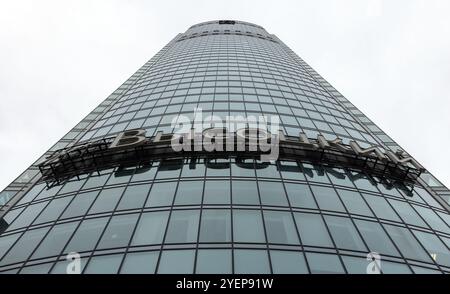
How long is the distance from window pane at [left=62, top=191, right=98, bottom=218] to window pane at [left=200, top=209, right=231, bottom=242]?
20.2 ft

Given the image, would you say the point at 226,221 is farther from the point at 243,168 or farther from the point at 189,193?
the point at 243,168

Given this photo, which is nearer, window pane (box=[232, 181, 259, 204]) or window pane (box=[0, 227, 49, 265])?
window pane (box=[0, 227, 49, 265])

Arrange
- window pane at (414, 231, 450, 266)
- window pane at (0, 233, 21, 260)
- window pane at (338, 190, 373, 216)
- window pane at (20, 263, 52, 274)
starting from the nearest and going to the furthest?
window pane at (20, 263, 52, 274), window pane at (414, 231, 450, 266), window pane at (0, 233, 21, 260), window pane at (338, 190, 373, 216)

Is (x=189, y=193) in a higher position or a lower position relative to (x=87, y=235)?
higher

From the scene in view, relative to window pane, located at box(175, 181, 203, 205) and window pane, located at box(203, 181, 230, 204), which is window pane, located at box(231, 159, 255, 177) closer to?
window pane, located at box(203, 181, 230, 204)

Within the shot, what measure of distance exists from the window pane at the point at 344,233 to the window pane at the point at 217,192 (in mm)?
4947

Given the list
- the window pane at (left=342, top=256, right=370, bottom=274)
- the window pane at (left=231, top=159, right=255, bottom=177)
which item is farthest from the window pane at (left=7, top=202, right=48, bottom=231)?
the window pane at (left=342, top=256, right=370, bottom=274)

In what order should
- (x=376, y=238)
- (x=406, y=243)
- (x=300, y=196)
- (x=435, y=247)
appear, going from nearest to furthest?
(x=376, y=238) → (x=406, y=243) → (x=435, y=247) → (x=300, y=196)

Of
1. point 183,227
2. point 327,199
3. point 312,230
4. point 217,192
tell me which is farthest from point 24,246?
point 327,199

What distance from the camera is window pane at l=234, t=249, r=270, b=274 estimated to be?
16875 mm

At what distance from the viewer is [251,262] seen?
17344 mm

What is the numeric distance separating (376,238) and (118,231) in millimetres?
11424

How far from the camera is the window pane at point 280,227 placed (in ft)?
62.4
